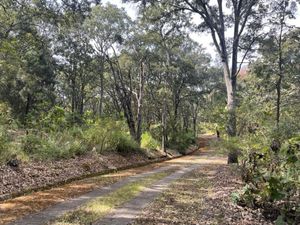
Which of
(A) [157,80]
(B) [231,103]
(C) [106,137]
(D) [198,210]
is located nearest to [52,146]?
(C) [106,137]

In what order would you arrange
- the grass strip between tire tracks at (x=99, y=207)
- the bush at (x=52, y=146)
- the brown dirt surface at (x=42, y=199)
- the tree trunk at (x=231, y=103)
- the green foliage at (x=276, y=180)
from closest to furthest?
the green foliage at (x=276, y=180) < the grass strip between tire tracks at (x=99, y=207) < the brown dirt surface at (x=42, y=199) < the bush at (x=52, y=146) < the tree trunk at (x=231, y=103)

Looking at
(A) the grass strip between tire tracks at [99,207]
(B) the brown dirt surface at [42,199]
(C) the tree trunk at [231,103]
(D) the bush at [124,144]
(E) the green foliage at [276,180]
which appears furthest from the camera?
(D) the bush at [124,144]

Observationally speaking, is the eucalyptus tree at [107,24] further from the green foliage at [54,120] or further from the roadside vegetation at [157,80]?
the green foliage at [54,120]

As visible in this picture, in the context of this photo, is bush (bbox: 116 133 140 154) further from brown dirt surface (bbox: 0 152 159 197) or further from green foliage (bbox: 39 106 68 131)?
green foliage (bbox: 39 106 68 131)

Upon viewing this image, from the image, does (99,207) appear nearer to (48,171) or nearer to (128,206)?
(128,206)

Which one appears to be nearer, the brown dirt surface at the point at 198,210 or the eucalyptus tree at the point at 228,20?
the brown dirt surface at the point at 198,210

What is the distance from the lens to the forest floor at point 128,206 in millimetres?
6418

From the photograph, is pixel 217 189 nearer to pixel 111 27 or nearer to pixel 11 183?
pixel 11 183

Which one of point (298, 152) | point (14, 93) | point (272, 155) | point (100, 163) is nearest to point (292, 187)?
point (298, 152)

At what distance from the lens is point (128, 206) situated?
24.6 ft

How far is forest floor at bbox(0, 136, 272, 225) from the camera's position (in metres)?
6.42

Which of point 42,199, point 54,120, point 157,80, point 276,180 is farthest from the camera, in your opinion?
point 157,80

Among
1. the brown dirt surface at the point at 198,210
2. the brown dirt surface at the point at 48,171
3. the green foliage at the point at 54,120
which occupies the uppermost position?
the green foliage at the point at 54,120

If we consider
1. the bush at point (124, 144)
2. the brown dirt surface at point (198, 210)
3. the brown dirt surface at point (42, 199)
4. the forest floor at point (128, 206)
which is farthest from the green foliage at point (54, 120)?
the brown dirt surface at point (198, 210)
